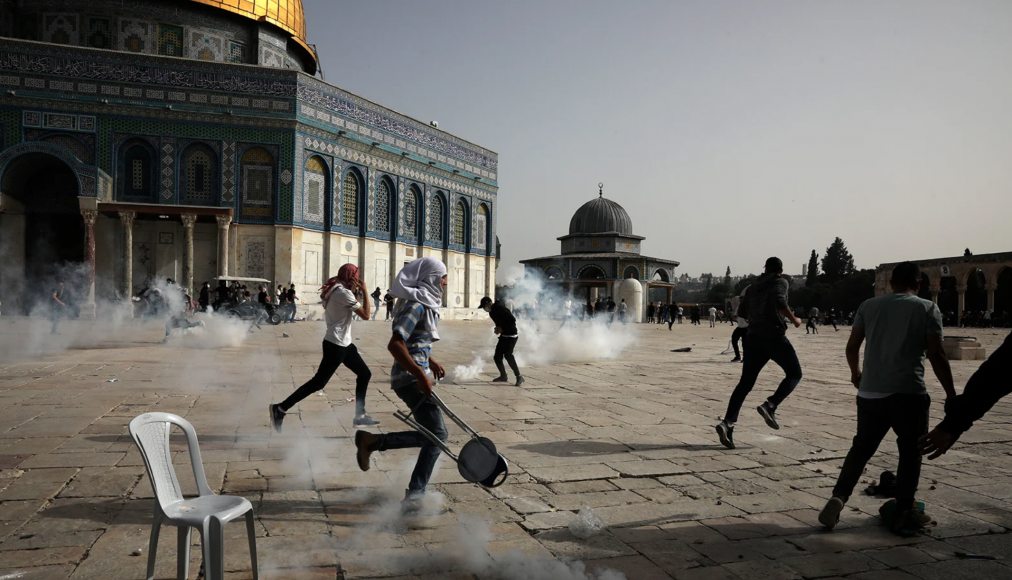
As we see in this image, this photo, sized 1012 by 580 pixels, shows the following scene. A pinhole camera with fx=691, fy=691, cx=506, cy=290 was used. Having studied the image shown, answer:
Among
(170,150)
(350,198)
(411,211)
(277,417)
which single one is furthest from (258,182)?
(277,417)

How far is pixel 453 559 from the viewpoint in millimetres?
3496

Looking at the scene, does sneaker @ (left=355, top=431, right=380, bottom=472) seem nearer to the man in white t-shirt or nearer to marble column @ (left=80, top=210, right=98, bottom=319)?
the man in white t-shirt

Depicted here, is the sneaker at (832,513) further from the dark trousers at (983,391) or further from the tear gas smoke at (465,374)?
the tear gas smoke at (465,374)

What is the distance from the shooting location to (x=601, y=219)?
61219 millimetres

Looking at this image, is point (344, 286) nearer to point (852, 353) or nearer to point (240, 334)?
point (852, 353)

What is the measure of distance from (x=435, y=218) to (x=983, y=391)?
38389mm

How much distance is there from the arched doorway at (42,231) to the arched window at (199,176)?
4122 millimetres

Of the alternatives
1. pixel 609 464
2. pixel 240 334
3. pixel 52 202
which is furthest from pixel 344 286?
pixel 52 202

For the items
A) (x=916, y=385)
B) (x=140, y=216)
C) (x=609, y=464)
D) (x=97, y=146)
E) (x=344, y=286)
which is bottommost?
(x=609, y=464)

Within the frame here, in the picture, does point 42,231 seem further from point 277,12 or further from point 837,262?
point 837,262

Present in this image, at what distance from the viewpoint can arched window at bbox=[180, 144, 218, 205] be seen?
29.8 meters

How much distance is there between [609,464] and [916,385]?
233cm

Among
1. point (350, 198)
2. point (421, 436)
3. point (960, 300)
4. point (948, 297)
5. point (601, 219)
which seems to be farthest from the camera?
point (601, 219)

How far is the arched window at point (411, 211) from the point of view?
38.2 metres
